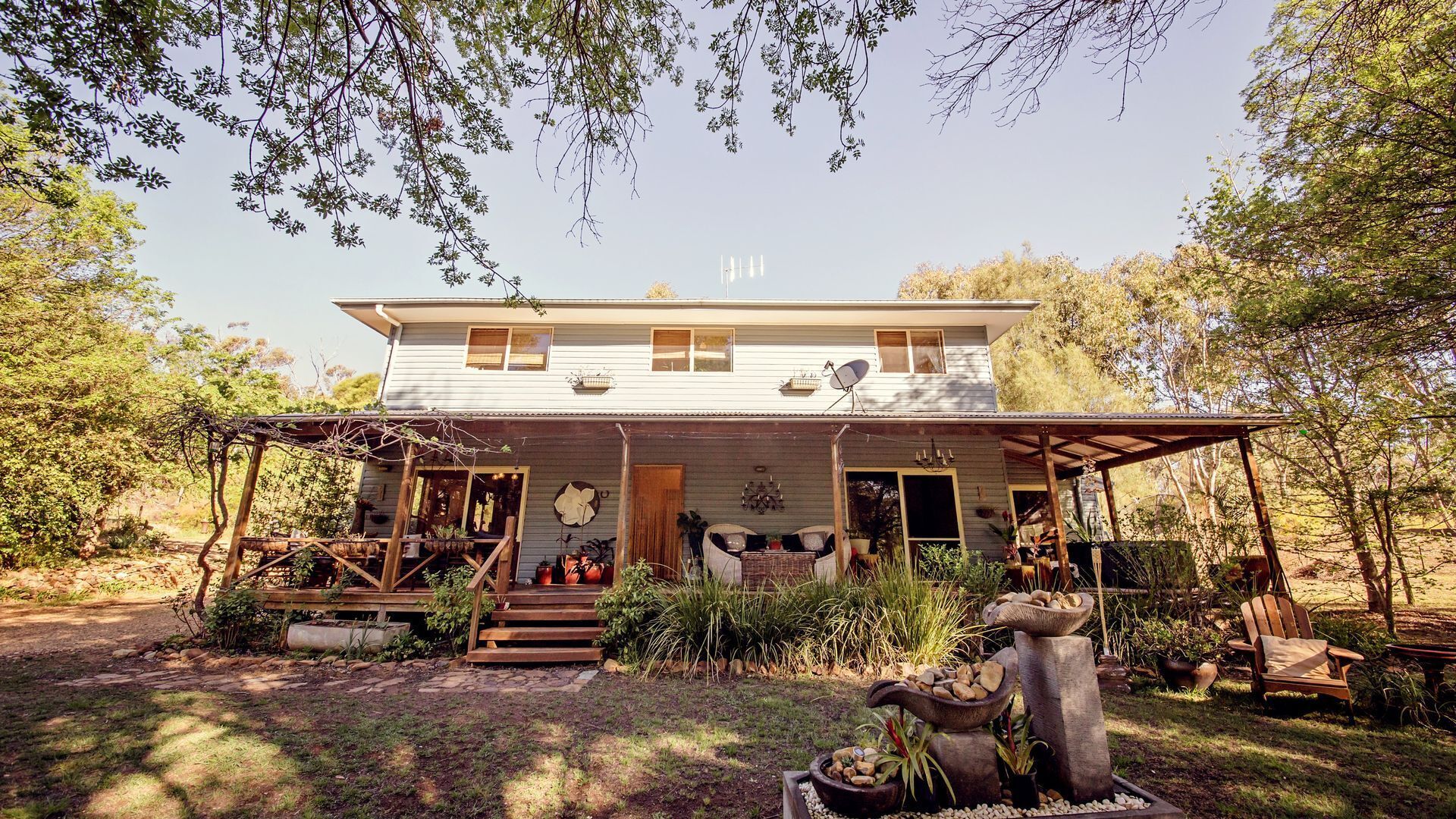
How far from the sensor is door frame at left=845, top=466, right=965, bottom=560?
31.9ft

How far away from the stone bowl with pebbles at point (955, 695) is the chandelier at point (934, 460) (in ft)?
24.2

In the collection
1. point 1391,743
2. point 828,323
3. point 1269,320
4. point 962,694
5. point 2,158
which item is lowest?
point 1391,743

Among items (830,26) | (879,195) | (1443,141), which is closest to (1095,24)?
(830,26)

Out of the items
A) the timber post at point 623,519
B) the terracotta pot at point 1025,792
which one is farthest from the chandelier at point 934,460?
the terracotta pot at point 1025,792

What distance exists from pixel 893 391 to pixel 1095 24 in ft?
24.8

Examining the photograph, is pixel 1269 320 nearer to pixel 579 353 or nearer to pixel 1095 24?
pixel 1095 24

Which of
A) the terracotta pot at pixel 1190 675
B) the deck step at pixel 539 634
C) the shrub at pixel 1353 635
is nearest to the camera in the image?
the terracotta pot at pixel 1190 675

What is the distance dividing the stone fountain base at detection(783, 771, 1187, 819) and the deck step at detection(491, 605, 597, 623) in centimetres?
451

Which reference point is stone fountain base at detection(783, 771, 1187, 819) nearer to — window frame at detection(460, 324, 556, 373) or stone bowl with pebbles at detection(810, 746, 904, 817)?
stone bowl with pebbles at detection(810, 746, 904, 817)

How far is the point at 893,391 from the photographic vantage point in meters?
10.3

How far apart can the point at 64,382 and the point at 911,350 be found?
52.6 feet

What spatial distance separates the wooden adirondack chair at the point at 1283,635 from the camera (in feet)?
15.5

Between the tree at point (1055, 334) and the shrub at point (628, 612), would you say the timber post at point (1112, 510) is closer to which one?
the tree at point (1055, 334)

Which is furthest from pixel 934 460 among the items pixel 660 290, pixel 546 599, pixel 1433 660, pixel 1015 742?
pixel 660 290
